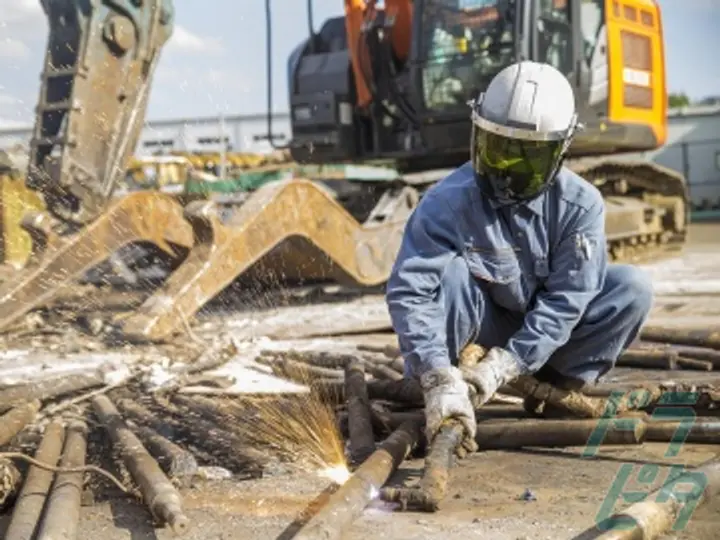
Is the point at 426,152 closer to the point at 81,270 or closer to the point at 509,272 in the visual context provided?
the point at 81,270

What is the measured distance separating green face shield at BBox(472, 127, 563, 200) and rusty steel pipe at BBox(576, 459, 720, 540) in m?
1.18

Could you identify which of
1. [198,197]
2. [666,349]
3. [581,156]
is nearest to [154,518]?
[666,349]

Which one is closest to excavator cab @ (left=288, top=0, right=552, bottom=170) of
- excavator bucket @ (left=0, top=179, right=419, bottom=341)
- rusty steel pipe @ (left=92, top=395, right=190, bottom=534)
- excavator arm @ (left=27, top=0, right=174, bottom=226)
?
excavator bucket @ (left=0, top=179, right=419, bottom=341)

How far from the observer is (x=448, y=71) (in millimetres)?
9148

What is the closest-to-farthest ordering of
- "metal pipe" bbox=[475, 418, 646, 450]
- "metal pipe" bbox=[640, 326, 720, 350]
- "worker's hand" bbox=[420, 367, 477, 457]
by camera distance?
"worker's hand" bbox=[420, 367, 477, 457], "metal pipe" bbox=[475, 418, 646, 450], "metal pipe" bbox=[640, 326, 720, 350]

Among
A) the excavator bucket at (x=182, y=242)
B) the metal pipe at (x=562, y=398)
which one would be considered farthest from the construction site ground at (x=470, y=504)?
the excavator bucket at (x=182, y=242)

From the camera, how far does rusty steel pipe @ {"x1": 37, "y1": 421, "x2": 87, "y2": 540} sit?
9.77 feet

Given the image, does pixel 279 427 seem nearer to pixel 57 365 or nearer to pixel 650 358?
pixel 650 358

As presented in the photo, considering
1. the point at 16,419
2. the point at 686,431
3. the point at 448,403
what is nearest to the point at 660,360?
the point at 686,431

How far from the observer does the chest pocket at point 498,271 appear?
405 centimetres

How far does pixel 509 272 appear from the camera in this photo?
4.08m

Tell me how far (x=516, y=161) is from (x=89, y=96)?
4289 mm

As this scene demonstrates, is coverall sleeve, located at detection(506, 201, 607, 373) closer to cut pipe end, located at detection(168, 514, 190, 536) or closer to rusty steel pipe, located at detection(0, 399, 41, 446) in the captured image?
cut pipe end, located at detection(168, 514, 190, 536)

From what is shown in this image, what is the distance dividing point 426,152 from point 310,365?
446 cm
